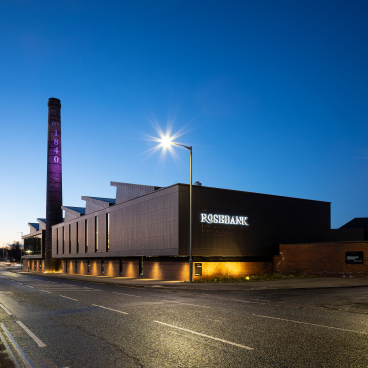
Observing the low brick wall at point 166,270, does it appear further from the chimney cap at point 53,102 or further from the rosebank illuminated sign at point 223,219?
the chimney cap at point 53,102

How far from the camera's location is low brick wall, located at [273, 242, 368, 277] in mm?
32625

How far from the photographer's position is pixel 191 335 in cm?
899

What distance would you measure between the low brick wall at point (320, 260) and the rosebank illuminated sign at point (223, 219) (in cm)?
581

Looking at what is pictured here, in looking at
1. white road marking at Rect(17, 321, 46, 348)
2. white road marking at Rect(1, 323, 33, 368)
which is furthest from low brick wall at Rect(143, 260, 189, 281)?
white road marking at Rect(1, 323, 33, 368)

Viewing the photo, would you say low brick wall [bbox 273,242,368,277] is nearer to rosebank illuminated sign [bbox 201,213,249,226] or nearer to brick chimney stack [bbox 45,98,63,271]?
rosebank illuminated sign [bbox 201,213,249,226]

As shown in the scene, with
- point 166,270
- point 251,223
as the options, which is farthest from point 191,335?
point 251,223

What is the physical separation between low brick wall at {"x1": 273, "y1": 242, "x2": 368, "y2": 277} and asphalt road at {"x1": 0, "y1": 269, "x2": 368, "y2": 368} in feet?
63.8

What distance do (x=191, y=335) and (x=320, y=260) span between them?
97.0 feet

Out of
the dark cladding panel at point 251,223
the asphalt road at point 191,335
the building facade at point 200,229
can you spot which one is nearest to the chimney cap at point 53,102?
the building facade at point 200,229

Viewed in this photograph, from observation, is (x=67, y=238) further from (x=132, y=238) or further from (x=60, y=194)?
(x=132, y=238)

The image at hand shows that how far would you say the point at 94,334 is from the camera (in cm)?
935

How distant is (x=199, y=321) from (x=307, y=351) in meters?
Answer: 4.17

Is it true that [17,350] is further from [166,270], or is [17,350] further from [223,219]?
[223,219]

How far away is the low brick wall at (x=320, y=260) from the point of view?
3262 centimetres
